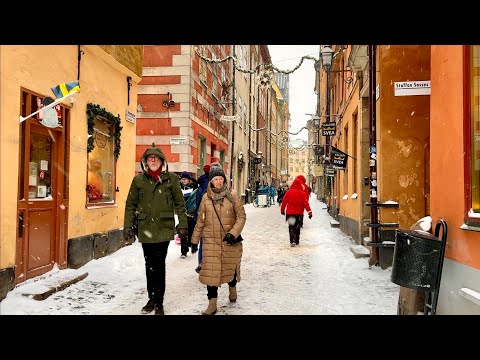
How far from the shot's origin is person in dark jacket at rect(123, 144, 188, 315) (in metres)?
5.04

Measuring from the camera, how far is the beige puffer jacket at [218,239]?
196 inches

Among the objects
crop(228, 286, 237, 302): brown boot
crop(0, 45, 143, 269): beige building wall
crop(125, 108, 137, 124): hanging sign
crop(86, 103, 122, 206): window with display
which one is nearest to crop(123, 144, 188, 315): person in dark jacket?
crop(228, 286, 237, 302): brown boot

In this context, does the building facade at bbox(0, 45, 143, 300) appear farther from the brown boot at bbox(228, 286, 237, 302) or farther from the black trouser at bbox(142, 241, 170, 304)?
the brown boot at bbox(228, 286, 237, 302)

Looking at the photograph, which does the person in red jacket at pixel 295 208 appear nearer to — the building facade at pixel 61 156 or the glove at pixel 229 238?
the building facade at pixel 61 156

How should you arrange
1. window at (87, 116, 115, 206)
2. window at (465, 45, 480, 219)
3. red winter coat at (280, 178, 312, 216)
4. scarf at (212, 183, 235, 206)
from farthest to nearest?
red winter coat at (280, 178, 312, 216) → window at (87, 116, 115, 206) → scarf at (212, 183, 235, 206) → window at (465, 45, 480, 219)

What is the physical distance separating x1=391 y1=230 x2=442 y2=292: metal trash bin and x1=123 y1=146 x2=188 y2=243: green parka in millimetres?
2486

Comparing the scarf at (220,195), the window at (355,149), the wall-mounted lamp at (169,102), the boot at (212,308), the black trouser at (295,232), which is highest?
the wall-mounted lamp at (169,102)

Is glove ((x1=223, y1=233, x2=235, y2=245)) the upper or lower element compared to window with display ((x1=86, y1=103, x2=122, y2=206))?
lower

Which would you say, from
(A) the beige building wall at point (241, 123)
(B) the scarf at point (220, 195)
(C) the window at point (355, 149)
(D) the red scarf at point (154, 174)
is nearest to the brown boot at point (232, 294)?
(B) the scarf at point (220, 195)

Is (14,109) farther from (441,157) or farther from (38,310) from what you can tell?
(441,157)

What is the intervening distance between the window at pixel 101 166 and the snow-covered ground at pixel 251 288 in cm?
124

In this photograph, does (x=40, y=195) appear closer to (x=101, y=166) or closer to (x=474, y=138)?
(x=101, y=166)

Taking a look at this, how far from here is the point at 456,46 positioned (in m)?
4.52

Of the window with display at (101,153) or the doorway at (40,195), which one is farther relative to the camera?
the window with display at (101,153)
